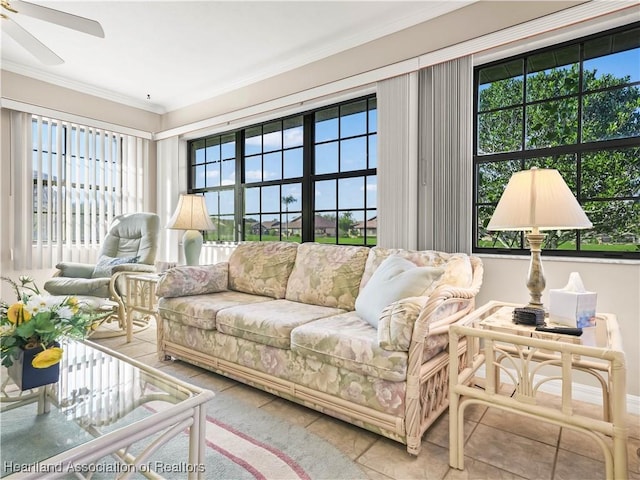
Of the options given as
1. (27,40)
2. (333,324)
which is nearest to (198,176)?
(27,40)

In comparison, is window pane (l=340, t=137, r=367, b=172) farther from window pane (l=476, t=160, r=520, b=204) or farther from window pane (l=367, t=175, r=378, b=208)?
window pane (l=476, t=160, r=520, b=204)

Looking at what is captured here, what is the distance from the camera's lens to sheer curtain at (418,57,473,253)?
246 cm

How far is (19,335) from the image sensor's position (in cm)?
132

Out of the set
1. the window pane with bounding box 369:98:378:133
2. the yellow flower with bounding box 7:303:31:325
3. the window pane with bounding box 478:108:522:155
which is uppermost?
the window pane with bounding box 369:98:378:133

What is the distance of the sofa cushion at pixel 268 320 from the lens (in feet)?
6.74

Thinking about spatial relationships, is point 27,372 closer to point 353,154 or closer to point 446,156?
point 446,156

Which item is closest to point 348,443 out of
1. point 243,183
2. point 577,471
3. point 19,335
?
point 577,471

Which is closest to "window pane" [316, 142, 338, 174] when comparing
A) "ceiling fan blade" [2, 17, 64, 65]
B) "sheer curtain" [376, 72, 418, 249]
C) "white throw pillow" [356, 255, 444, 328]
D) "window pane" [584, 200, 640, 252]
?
"sheer curtain" [376, 72, 418, 249]

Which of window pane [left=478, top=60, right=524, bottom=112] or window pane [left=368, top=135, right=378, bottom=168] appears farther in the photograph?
window pane [left=368, top=135, right=378, bottom=168]

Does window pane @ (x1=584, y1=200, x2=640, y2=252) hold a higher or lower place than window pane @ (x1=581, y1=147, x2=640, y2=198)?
lower

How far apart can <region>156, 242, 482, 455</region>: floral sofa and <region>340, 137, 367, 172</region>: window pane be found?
874 mm

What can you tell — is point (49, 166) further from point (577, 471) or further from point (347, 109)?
point (577, 471)

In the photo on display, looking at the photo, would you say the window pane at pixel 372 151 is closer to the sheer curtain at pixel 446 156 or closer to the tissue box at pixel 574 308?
the sheer curtain at pixel 446 156

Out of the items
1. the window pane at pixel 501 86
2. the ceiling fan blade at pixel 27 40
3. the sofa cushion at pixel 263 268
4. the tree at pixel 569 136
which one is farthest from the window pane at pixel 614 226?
the ceiling fan blade at pixel 27 40
